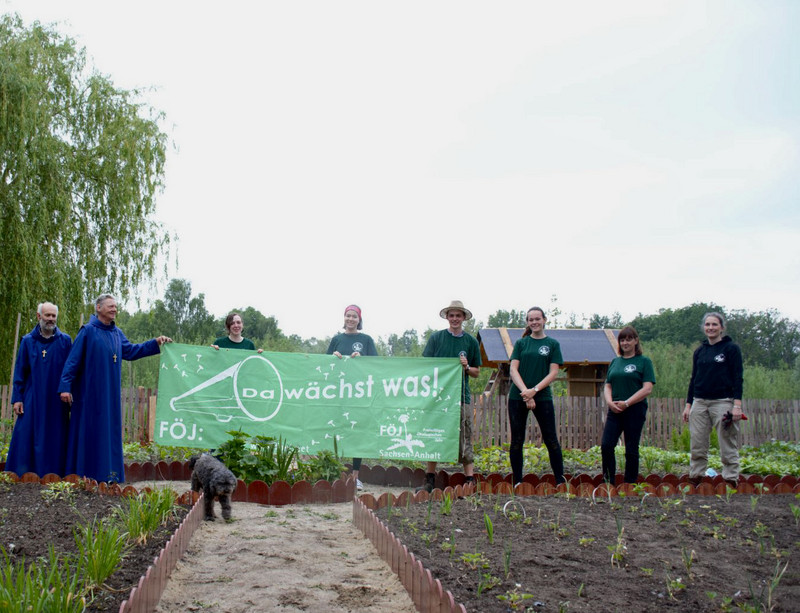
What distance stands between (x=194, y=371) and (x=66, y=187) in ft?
28.5

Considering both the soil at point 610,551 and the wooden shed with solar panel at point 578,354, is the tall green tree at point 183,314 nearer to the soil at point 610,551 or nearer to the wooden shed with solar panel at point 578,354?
the wooden shed with solar panel at point 578,354

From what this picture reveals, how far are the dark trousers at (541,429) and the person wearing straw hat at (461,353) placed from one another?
54cm

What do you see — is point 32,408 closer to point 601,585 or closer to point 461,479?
point 461,479

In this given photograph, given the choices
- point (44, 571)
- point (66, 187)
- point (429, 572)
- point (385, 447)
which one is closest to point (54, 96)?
point (66, 187)

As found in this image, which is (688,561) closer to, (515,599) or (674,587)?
(674,587)

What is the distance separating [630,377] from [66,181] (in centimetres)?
1236

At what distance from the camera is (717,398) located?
7.27 m

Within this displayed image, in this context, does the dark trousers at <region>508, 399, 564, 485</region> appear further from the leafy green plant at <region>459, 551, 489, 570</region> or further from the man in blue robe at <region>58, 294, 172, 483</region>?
the man in blue robe at <region>58, 294, 172, 483</region>

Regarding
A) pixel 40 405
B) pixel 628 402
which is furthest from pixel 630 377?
pixel 40 405

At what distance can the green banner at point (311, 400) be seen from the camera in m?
7.64

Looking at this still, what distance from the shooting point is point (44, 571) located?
366 cm

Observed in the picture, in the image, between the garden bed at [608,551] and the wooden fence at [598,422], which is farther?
the wooden fence at [598,422]

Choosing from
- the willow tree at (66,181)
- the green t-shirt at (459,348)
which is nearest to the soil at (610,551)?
the green t-shirt at (459,348)

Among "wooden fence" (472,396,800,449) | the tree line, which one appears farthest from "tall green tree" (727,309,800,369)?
"wooden fence" (472,396,800,449)
